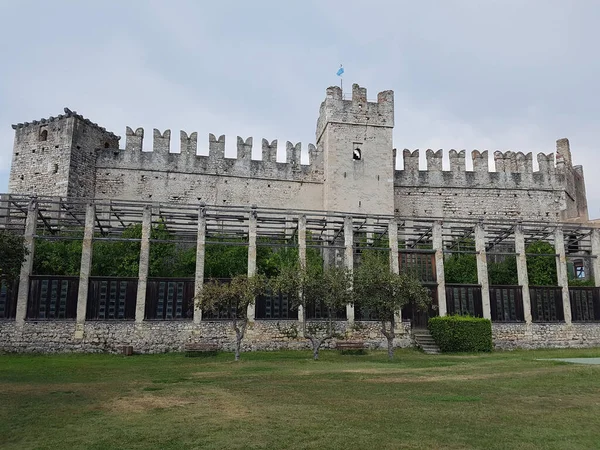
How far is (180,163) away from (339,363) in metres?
19.8

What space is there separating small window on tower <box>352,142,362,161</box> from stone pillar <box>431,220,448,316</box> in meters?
9.70

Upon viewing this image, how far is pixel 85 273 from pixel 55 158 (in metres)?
11.4

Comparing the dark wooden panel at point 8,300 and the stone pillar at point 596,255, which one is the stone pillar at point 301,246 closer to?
the dark wooden panel at point 8,300

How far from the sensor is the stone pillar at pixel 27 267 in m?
21.9

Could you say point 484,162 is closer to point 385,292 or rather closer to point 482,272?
point 482,272

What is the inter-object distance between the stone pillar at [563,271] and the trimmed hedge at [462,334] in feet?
18.0

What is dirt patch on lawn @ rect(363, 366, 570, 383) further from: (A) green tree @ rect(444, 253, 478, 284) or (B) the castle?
A: (B) the castle

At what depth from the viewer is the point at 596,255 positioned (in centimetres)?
2802

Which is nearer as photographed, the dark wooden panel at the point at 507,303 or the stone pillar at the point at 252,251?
the stone pillar at the point at 252,251

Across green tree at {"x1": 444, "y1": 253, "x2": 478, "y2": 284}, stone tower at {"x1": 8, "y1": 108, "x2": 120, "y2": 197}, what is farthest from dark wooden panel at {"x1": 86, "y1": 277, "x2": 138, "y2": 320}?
green tree at {"x1": 444, "y1": 253, "x2": 478, "y2": 284}

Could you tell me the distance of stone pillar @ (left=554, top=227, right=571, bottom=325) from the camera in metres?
26.5

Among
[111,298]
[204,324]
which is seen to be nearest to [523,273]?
[204,324]

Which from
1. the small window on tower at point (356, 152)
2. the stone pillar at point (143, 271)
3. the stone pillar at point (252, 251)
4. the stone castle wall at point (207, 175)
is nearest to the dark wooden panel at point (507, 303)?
the stone pillar at point (252, 251)

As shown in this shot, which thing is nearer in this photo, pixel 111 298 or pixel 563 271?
pixel 111 298
